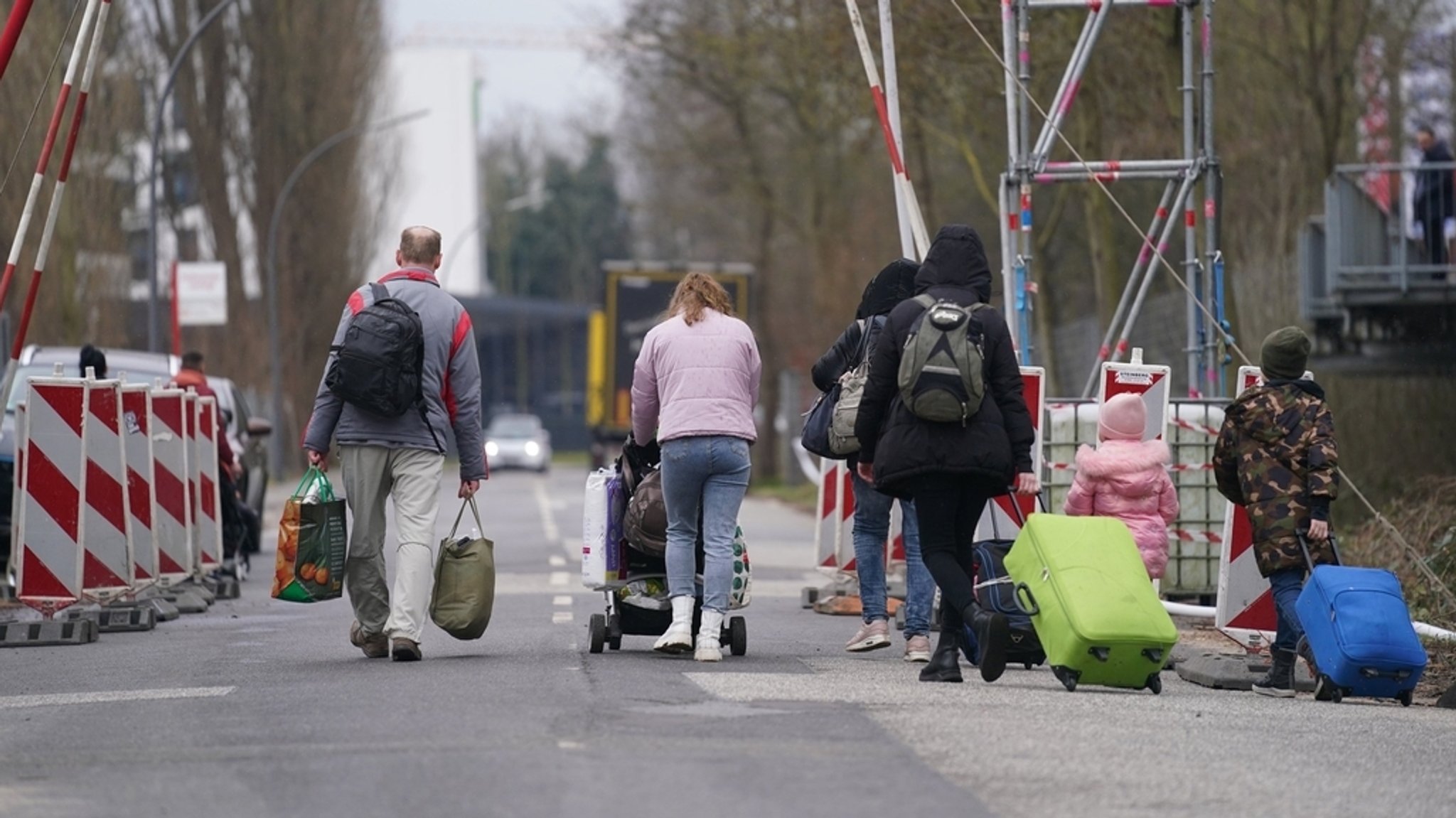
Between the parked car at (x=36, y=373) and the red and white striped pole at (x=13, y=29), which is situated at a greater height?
the red and white striped pole at (x=13, y=29)

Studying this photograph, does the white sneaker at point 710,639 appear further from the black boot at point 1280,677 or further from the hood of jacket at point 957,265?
the black boot at point 1280,677

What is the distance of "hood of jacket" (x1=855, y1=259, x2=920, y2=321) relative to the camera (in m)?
10.8

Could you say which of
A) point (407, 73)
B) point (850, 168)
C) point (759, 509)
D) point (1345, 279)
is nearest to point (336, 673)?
point (1345, 279)

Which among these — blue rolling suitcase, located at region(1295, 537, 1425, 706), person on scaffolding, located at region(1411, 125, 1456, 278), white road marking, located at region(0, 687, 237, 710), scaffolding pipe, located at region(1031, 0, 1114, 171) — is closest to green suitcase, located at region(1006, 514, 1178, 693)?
blue rolling suitcase, located at region(1295, 537, 1425, 706)

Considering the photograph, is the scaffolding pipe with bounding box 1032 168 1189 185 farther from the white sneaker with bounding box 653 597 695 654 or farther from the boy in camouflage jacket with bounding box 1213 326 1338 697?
the white sneaker with bounding box 653 597 695 654

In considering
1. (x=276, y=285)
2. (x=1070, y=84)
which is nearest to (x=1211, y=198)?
(x=1070, y=84)

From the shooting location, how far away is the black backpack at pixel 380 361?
32.9 feet

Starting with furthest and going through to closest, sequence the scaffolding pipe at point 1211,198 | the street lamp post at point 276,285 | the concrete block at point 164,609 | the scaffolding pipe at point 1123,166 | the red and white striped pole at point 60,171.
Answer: the street lamp post at point 276,285 → the scaffolding pipe at point 1211,198 → the scaffolding pipe at point 1123,166 → the concrete block at point 164,609 → the red and white striped pole at point 60,171

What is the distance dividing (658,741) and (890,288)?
149 inches

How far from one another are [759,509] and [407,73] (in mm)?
75207

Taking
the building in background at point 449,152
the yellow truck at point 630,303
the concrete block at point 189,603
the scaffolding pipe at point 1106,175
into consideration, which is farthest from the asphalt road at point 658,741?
the building in background at point 449,152

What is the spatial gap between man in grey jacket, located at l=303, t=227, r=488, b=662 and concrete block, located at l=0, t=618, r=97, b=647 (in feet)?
8.24

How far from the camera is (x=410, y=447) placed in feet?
33.8

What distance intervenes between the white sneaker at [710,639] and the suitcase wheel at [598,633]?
526mm
